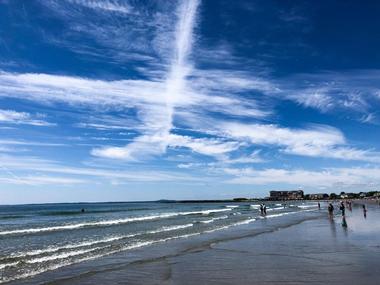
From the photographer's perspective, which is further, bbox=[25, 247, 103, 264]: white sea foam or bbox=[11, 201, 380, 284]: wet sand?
bbox=[25, 247, 103, 264]: white sea foam

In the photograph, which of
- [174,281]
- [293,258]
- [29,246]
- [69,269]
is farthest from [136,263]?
[29,246]

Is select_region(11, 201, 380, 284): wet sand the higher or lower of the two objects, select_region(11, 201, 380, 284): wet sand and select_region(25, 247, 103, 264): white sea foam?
the lower

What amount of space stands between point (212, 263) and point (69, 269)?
5.05 metres

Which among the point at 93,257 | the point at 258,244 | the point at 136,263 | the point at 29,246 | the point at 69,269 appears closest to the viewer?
the point at 69,269

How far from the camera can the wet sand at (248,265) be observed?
12273 mm

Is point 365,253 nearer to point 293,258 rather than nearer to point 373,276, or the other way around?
point 293,258

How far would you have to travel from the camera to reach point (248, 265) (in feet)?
48.4

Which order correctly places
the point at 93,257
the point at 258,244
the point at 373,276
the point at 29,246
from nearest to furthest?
1. the point at 373,276
2. the point at 93,257
3. the point at 258,244
4. the point at 29,246

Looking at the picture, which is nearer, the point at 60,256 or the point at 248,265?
the point at 248,265

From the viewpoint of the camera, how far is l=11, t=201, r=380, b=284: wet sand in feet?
40.3

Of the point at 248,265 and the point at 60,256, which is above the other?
the point at 60,256

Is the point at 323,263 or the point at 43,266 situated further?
the point at 43,266

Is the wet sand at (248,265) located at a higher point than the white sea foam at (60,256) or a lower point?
lower

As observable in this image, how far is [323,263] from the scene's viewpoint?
14320mm
